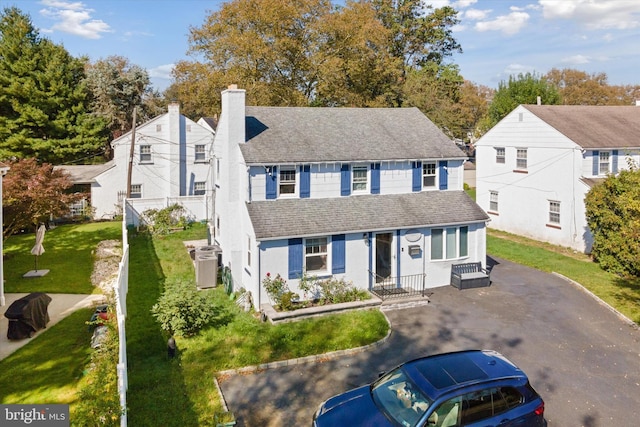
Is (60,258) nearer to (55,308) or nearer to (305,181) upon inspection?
(55,308)

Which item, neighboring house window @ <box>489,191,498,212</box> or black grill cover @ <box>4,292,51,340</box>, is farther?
neighboring house window @ <box>489,191,498,212</box>

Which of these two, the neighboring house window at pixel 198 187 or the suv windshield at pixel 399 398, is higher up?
the neighboring house window at pixel 198 187

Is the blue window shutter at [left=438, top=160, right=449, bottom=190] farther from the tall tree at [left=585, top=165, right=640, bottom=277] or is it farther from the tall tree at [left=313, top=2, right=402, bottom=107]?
the tall tree at [left=313, top=2, right=402, bottom=107]

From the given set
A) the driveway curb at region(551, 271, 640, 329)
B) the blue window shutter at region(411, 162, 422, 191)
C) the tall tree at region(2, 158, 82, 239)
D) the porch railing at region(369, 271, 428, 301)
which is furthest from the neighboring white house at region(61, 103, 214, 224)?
the driveway curb at region(551, 271, 640, 329)

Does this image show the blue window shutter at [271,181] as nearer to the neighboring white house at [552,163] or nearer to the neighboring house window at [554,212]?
the neighboring white house at [552,163]

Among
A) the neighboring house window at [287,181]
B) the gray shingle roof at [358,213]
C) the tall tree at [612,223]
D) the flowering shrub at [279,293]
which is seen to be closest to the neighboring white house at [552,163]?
the tall tree at [612,223]

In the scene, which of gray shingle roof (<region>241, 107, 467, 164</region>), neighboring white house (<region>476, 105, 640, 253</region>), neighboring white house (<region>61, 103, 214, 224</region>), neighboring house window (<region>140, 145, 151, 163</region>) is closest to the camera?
gray shingle roof (<region>241, 107, 467, 164</region>)
